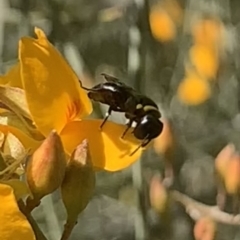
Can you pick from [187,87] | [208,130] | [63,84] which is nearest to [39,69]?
[63,84]

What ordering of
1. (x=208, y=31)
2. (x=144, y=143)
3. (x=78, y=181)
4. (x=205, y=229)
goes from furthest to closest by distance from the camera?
1. (x=208, y=31)
2. (x=205, y=229)
3. (x=144, y=143)
4. (x=78, y=181)

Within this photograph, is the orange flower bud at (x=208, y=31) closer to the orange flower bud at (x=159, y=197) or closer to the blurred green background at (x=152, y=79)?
the blurred green background at (x=152, y=79)

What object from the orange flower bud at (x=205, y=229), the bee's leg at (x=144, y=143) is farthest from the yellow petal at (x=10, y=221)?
the orange flower bud at (x=205, y=229)

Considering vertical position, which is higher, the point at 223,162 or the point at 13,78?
the point at 13,78

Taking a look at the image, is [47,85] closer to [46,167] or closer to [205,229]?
[46,167]

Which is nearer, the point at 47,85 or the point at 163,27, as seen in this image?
the point at 47,85

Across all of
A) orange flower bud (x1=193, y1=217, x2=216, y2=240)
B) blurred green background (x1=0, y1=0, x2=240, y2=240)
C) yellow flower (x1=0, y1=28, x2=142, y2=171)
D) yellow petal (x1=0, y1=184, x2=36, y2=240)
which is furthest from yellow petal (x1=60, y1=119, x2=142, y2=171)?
blurred green background (x1=0, y1=0, x2=240, y2=240)

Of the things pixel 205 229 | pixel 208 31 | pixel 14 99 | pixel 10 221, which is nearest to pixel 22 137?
pixel 14 99
